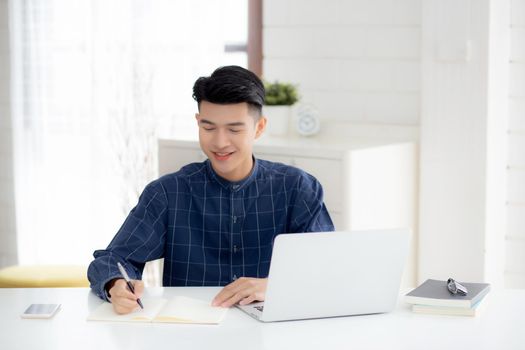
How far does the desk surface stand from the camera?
2.03 m

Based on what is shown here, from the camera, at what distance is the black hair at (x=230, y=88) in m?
2.62

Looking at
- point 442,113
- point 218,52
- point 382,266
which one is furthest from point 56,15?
point 382,266

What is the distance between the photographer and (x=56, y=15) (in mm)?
5008

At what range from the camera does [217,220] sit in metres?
2.73

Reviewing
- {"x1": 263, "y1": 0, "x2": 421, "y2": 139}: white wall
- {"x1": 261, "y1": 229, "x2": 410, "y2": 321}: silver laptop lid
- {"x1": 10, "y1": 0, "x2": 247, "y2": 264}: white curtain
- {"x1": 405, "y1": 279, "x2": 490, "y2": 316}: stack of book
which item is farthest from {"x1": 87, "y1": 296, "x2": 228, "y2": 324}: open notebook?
{"x1": 10, "y1": 0, "x2": 247, "y2": 264}: white curtain

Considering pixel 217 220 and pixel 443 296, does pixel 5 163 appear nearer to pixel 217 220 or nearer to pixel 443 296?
pixel 217 220

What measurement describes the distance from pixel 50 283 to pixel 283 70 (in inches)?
56.8

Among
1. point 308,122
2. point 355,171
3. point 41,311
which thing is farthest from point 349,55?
point 41,311

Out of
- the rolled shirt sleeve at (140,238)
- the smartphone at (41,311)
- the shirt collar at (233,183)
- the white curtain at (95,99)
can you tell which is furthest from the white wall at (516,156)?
the smartphone at (41,311)

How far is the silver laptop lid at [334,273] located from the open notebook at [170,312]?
0.45 ft

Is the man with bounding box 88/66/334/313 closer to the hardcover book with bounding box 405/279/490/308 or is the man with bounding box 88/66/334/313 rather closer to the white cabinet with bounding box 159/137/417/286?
the hardcover book with bounding box 405/279/490/308

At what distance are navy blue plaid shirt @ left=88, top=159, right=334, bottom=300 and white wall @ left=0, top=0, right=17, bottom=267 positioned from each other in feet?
8.83

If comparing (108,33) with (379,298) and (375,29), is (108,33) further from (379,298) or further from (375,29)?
(379,298)

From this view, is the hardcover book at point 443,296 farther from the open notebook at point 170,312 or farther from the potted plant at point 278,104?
the potted plant at point 278,104
